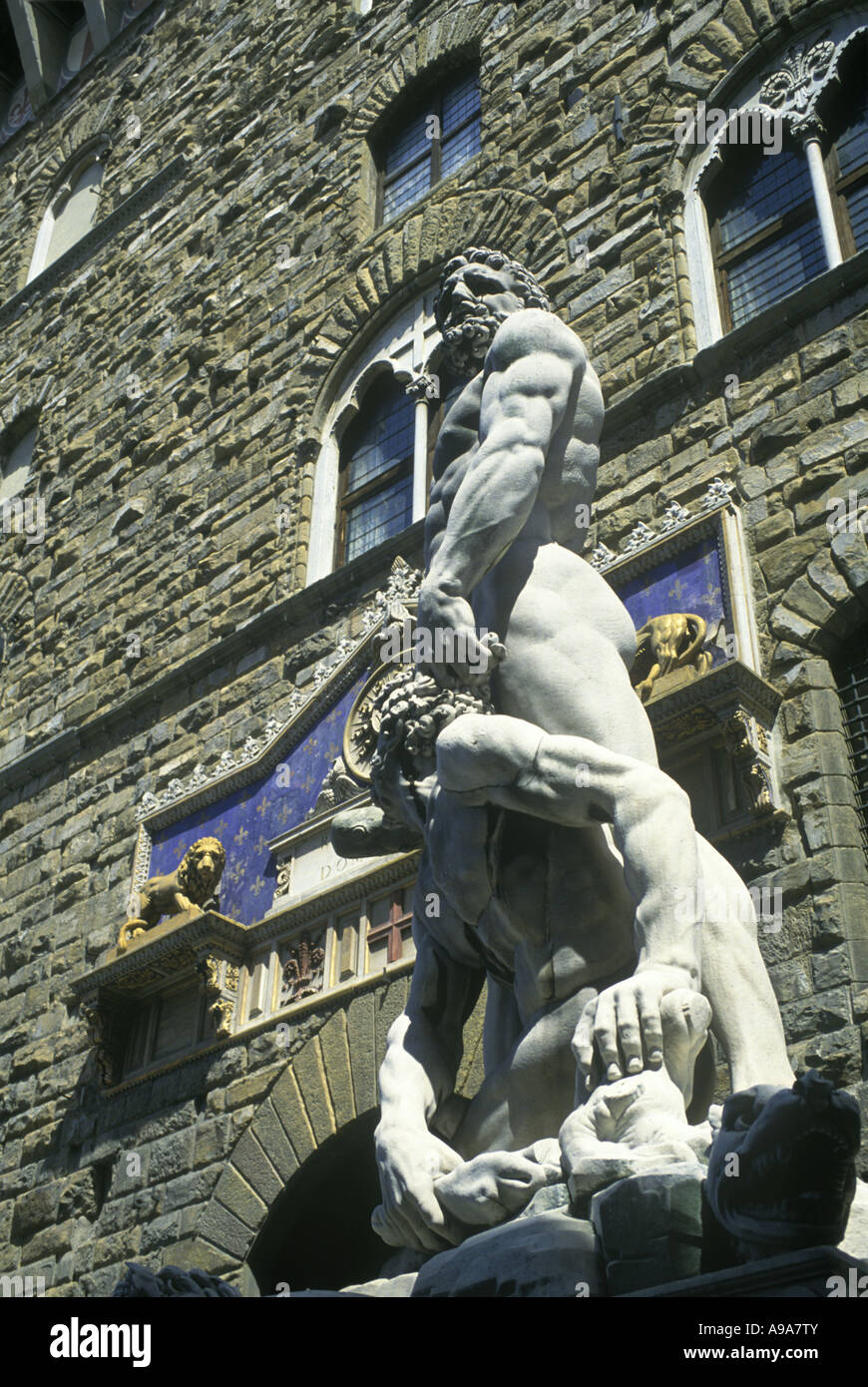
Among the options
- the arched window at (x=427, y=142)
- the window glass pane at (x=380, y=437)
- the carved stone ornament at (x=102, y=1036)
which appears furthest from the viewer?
the arched window at (x=427, y=142)

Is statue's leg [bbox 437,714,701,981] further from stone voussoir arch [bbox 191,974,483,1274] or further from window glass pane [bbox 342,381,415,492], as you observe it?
window glass pane [bbox 342,381,415,492]

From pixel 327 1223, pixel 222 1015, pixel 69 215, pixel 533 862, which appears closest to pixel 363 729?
pixel 222 1015

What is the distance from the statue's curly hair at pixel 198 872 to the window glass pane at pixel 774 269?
12.5 ft

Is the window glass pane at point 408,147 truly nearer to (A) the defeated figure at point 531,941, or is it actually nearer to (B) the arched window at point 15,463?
(B) the arched window at point 15,463

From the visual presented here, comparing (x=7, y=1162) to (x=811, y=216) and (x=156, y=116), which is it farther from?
(x=156, y=116)

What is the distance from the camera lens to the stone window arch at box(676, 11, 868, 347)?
7.25 metres

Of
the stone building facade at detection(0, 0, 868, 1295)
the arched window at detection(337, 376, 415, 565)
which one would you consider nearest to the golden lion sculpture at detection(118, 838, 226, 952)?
the stone building facade at detection(0, 0, 868, 1295)

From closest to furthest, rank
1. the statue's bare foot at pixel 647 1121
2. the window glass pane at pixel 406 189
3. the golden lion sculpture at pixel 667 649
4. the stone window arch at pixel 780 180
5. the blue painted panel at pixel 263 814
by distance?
the statue's bare foot at pixel 647 1121, the golden lion sculpture at pixel 667 649, the stone window arch at pixel 780 180, the blue painted panel at pixel 263 814, the window glass pane at pixel 406 189

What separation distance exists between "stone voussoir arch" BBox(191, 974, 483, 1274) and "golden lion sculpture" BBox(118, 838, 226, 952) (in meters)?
1.34

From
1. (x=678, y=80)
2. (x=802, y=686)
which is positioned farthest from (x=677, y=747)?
(x=678, y=80)

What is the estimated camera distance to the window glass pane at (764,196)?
7531mm

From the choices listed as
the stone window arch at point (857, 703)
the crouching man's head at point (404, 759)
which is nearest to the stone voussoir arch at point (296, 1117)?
the stone window arch at point (857, 703)

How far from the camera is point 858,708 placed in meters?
5.78

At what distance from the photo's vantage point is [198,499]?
10.4 meters
